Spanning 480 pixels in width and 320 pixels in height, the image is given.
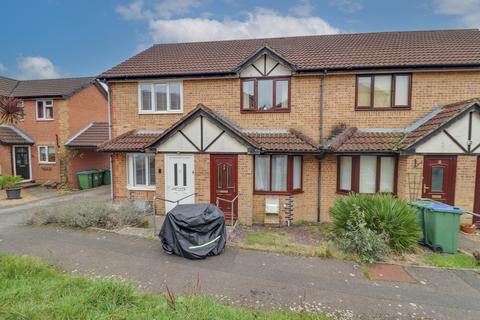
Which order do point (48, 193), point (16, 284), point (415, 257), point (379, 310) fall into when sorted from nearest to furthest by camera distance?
1. point (379, 310)
2. point (16, 284)
3. point (415, 257)
4. point (48, 193)

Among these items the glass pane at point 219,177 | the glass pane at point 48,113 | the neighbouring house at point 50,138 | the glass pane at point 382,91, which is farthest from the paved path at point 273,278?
the glass pane at point 48,113

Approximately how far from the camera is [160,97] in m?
10.9

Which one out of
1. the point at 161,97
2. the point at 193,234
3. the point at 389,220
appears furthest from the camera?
the point at 161,97

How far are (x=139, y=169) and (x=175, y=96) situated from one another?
342cm

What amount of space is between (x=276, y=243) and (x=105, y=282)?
178 inches

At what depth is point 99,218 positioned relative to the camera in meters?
8.51

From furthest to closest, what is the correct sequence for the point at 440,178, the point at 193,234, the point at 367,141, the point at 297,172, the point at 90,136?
the point at 90,136, the point at 297,172, the point at 367,141, the point at 440,178, the point at 193,234

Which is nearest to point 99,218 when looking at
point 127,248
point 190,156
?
point 127,248

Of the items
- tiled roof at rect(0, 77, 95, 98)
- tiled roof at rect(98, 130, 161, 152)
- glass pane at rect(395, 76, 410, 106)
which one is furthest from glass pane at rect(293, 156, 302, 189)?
tiled roof at rect(0, 77, 95, 98)

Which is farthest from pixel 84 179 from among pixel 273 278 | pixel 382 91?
pixel 382 91

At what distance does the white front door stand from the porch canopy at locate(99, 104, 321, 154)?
360 mm

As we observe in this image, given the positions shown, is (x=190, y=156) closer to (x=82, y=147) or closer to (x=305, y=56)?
(x=305, y=56)

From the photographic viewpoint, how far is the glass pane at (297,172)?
9781 mm

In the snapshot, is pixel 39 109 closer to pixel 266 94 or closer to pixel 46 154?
pixel 46 154
